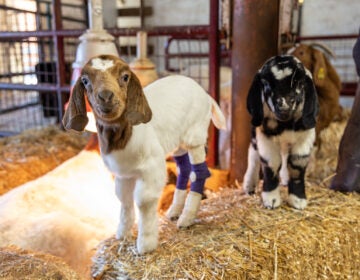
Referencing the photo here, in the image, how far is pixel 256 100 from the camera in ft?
7.38

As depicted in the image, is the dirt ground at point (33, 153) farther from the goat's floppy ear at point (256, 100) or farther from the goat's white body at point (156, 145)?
the goat's floppy ear at point (256, 100)

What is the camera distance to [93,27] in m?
2.67

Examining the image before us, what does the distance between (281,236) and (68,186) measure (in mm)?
1739

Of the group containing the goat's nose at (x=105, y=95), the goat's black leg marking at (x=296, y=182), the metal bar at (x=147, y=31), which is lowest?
the goat's black leg marking at (x=296, y=182)

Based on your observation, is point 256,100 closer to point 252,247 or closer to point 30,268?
point 252,247

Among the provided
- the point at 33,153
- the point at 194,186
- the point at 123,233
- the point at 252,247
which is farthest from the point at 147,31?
the point at 252,247

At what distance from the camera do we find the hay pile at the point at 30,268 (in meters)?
1.69

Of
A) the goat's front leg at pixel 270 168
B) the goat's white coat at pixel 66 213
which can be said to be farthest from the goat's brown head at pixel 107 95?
the goat's white coat at pixel 66 213

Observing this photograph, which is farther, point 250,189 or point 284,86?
point 250,189

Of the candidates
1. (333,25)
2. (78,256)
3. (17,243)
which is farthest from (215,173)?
(333,25)

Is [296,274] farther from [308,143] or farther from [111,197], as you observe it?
[111,197]

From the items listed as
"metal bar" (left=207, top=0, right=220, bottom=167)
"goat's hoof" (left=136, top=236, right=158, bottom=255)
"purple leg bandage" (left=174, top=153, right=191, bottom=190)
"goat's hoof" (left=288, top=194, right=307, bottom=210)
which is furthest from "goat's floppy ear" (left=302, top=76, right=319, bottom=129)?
"metal bar" (left=207, top=0, right=220, bottom=167)

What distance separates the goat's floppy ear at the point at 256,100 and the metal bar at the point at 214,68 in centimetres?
126

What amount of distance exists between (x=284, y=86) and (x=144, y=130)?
77 cm
